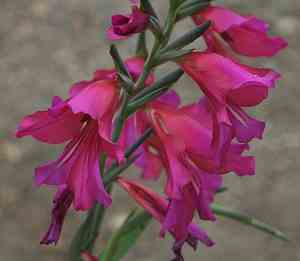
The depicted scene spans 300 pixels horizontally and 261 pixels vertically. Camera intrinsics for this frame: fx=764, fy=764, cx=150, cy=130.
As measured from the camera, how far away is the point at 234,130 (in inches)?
32.5

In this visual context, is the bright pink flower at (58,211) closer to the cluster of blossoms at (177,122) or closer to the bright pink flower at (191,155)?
the cluster of blossoms at (177,122)

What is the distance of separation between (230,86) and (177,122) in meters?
0.11

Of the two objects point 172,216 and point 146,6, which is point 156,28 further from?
point 172,216

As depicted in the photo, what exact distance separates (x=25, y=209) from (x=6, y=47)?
Result: 64 centimetres

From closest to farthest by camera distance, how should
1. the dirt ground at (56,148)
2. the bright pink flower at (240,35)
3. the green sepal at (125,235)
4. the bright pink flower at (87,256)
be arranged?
the bright pink flower at (240,35), the bright pink flower at (87,256), the green sepal at (125,235), the dirt ground at (56,148)

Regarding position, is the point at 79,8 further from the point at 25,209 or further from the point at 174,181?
the point at 174,181

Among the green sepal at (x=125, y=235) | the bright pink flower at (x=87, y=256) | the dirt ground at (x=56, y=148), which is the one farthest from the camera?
the dirt ground at (x=56, y=148)

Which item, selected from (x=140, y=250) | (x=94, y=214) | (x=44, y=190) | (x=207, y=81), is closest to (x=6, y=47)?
(x=44, y=190)

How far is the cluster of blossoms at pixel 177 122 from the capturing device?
2.68 ft

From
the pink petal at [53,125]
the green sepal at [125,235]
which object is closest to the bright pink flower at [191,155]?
the pink petal at [53,125]

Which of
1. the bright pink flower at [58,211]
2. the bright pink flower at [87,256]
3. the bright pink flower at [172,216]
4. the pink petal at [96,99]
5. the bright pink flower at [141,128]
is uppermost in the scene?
the pink petal at [96,99]

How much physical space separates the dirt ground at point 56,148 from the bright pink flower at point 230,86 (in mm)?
1109

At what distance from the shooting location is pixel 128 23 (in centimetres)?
79

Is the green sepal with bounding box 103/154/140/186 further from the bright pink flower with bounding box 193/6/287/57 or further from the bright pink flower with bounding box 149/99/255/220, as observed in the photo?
the bright pink flower with bounding box 193/6/287/57
